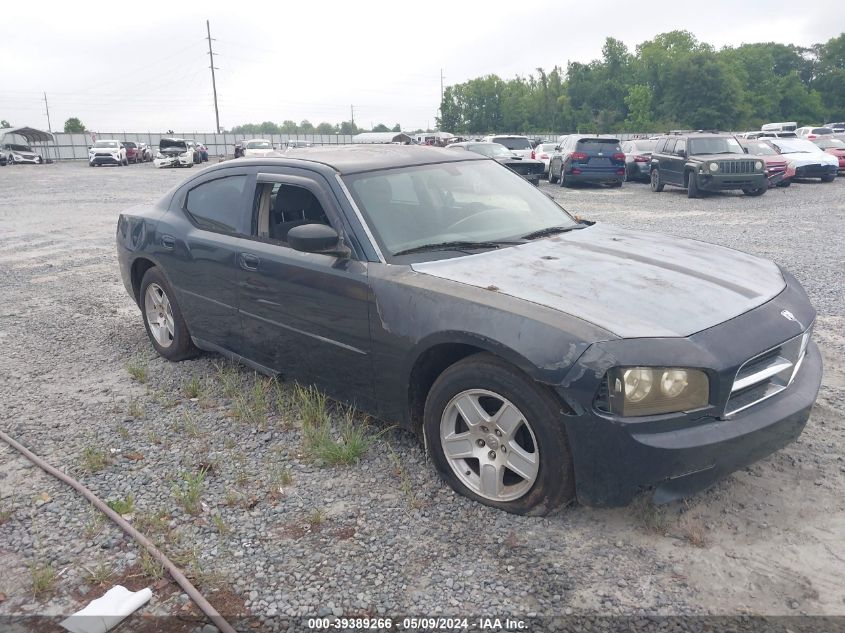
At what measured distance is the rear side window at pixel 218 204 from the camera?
15.0 ft

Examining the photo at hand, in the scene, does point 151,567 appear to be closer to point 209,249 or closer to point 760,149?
point 209,249

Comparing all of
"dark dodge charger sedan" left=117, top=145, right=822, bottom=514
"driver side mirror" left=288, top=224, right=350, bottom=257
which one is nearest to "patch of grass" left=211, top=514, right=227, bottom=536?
"dark dodge charger sedan" left=117, top=145, right=822, bottom=514

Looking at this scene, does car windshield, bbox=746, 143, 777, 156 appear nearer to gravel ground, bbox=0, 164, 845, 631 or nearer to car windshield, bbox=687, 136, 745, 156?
car windshield, bbox=687, 136, 745, 156

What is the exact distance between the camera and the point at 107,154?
42281 millimetres

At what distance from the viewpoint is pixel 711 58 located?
2820 inches

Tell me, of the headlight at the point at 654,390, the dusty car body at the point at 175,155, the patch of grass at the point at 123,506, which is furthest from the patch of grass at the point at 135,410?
the dusty car body at the point at 175,155

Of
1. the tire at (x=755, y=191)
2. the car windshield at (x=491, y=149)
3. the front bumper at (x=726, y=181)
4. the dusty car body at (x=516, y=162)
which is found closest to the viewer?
the front bumper at (x=726, y=181)

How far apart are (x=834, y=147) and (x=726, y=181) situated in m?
9.48

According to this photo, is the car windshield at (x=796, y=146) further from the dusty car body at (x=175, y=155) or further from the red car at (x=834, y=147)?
the dusty car body at (x=175, y=155)

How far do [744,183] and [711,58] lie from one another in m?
63.2

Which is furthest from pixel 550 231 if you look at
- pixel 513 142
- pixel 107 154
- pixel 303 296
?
pixel 107 154

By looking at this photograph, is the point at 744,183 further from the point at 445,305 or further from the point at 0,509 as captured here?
the point at 0,509

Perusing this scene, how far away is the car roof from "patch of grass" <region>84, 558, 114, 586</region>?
7.67 ft

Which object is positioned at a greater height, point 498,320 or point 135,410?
point 498,320
